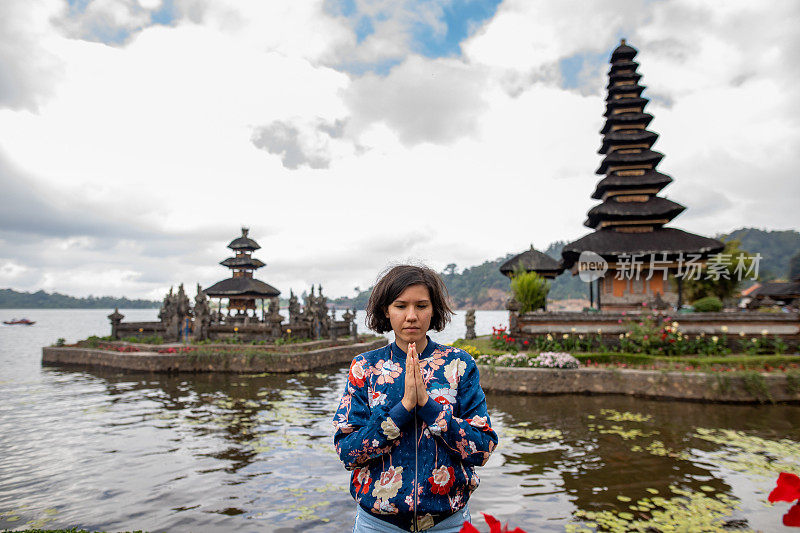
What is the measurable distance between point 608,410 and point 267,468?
8973 millimetres

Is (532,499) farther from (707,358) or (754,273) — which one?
(754,273)

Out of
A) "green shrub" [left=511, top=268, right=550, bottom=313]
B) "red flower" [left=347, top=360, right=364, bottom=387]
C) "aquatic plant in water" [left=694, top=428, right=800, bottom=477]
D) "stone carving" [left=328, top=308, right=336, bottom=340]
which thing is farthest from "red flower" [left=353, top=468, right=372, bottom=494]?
"stone carving" [left=328, top=308, right=336, bottom=340]

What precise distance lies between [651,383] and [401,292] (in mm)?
13698

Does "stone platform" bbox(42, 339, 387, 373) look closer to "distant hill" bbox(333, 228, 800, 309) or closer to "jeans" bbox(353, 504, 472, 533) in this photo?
"jeans" bbox(353, 504, 472, 533)

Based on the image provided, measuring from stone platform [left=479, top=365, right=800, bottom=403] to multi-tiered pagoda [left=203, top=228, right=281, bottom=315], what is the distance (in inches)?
848

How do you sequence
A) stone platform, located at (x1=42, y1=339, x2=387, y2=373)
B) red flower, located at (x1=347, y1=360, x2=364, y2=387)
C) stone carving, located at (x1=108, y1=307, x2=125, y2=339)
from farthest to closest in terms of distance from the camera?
stone carving, located at (x1=108, y1=307, x2=125, y2=339) < stone platform, located at (x1=42, y1=339, x2=387, y2=373) < red flower, located at (x1=347, y1=360, x2=364, y2=387)

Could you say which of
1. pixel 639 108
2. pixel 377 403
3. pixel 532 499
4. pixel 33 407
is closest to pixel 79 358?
pixel 33 407

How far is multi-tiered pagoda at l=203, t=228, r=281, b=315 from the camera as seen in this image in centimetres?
3110

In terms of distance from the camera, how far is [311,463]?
26.1 ft

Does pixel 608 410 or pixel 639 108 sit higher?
pixel 639 108

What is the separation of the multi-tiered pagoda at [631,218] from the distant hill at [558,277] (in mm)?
73007

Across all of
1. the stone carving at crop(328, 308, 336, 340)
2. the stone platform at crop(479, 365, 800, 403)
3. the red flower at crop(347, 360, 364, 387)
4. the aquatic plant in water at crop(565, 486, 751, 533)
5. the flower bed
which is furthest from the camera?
the stone carving at crop(328, 308, 336, 340)

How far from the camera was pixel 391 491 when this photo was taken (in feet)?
7.13

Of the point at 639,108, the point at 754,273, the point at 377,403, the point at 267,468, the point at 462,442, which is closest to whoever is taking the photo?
the point at 462,442
